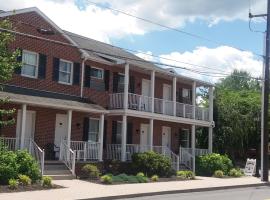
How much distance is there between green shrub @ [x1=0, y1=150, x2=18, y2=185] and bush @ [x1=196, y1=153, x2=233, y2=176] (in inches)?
584

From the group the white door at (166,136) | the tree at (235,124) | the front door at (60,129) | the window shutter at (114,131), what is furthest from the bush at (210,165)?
the front door at (60,129)

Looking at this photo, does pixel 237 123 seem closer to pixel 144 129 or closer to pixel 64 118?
pixel 144 129

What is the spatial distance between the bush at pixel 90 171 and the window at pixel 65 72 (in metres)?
5.78

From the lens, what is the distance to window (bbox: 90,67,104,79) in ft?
97.0

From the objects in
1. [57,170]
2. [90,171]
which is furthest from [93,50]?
[57,170]

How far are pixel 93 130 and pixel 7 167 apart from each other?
10552 mm

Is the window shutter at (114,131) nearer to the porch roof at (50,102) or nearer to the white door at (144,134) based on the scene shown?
the white door at (144,134)

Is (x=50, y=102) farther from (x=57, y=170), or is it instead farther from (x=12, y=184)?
(x=12, y=184)

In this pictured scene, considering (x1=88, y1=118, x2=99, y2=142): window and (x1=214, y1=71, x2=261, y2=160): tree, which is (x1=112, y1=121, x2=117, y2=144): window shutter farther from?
(x1=214, y1=71, x2=261, y2=160): tree

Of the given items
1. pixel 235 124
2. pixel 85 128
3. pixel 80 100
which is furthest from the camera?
pixel 235 124

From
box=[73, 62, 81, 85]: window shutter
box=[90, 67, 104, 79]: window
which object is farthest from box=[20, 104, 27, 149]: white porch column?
box=[90, 67, 104, 79]: window

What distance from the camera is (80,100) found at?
2770cm

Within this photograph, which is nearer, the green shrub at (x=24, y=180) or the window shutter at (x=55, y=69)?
the green shrub at (x=24, y=180)

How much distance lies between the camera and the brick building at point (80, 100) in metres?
24.9
